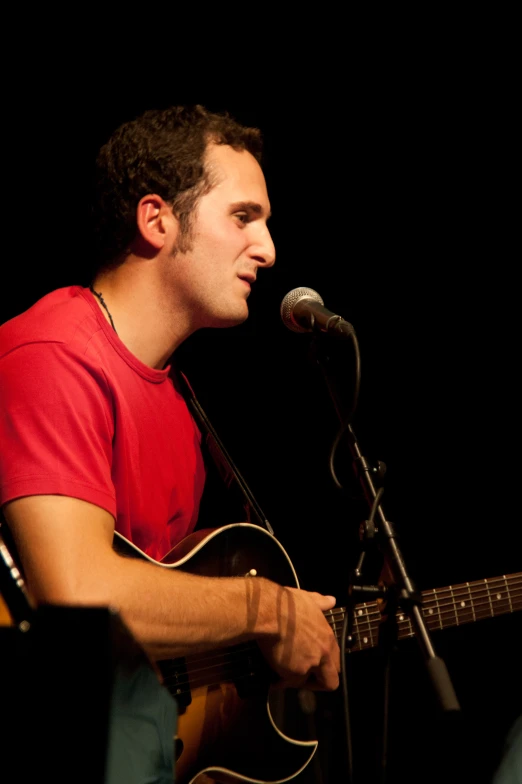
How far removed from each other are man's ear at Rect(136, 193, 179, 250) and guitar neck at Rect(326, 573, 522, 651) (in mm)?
1277

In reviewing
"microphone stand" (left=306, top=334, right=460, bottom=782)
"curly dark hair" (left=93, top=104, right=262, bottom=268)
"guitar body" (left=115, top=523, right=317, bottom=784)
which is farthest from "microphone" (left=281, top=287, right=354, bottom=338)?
"guitar body" (left=115, top=523, right=317, bottom=784)

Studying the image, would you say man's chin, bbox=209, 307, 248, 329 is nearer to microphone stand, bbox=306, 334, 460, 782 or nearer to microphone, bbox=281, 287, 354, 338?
microphone, bbox=281, 287, 354, 338

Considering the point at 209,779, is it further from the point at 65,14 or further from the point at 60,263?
the point at 65,14

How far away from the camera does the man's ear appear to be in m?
2.25

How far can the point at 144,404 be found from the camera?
2158 millimetres

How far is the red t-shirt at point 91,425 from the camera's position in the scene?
64.8 inches

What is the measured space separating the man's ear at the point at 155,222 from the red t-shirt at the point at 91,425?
0.29 meters

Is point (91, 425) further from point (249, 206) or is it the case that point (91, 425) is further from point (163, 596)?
point (249, 206)

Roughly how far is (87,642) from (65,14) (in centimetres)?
243

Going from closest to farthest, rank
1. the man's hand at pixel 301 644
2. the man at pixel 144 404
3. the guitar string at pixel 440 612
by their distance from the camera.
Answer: the man at pixel 144 404 < the man's hand at pixel 301 644 < the guitar string at pixel 440 612

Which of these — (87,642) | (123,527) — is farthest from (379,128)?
(87,642)

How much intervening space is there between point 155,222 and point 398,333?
4.32 feet

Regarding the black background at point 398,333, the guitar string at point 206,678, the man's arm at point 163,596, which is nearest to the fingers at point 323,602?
the man's arm at point 163,596

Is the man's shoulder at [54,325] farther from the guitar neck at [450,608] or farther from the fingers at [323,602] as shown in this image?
the guitar neck at [450,608]
